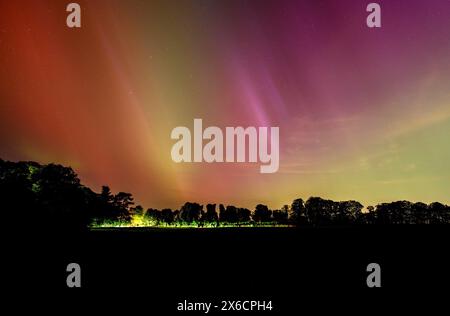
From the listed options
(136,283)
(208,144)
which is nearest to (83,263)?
(136,283)

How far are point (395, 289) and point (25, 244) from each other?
2416 cm

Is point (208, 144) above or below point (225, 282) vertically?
above

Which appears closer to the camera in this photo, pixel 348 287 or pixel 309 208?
pixel 348 287

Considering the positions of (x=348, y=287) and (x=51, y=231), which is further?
(x=51, y=231)

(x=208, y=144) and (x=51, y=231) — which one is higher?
(x=208, y=144)

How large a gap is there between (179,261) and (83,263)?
18.9ft

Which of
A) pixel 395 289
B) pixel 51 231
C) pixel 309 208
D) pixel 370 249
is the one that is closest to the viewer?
pixel 395 289

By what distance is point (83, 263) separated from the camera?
20.6 meters

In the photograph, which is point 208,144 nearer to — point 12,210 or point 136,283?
point 136,283
